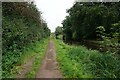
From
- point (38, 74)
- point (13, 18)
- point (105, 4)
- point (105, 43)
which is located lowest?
point (38, 74)

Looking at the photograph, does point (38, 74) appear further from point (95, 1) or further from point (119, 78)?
point (95, 1)

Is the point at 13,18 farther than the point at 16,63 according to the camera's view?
Yes

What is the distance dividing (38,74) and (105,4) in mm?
27931

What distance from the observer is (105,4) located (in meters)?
37.2

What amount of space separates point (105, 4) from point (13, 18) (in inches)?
843

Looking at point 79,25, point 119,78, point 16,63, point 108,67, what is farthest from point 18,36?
point 79,25

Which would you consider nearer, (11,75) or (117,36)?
(117,36)

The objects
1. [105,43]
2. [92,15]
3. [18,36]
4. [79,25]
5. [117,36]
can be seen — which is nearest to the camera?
[117,36]

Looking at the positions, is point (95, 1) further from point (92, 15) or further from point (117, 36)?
point (117, 36)

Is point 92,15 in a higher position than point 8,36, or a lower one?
higher

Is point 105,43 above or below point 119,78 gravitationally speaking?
above

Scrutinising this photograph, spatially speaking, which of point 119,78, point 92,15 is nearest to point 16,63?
point 119,78

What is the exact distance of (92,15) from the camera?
3700 centimetres

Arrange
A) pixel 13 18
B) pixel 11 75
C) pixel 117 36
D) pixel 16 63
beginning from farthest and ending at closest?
pixel 13 18, pixel 16 63, pixel 11 75, pixel 117 36
